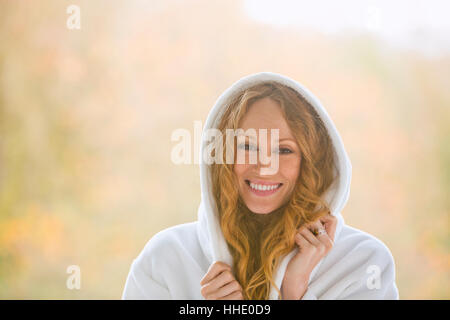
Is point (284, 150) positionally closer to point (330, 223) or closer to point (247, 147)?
point (247, 147)

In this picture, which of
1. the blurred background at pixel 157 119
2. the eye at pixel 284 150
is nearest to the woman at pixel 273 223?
the eye at pixel 284 150

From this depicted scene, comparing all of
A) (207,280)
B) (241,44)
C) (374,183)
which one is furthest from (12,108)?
(374,183)

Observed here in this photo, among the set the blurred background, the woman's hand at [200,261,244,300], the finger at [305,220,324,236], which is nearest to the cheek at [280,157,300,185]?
the finger at [305,220,324,236]

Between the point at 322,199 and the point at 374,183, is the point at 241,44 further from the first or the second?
the point at 322,199

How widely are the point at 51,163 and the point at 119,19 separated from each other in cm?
85

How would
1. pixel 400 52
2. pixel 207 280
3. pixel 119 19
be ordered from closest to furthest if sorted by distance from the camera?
pixel 207 280
pixel 400 52
pixel 119 19

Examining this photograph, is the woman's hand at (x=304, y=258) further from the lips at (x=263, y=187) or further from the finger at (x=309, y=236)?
the lips at (x=263, y=187)

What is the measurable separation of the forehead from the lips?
113 mm

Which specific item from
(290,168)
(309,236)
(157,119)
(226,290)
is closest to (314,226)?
(309,236)

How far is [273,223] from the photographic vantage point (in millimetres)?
945

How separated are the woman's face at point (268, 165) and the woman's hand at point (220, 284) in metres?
0.16

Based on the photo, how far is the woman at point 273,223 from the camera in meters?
0.88

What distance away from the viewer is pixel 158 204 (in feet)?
6.23

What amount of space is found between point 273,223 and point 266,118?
0.26m
